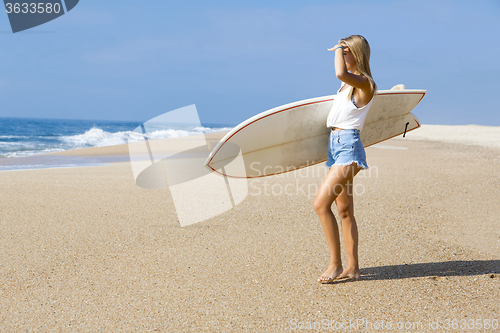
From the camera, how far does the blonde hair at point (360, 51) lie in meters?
2.61

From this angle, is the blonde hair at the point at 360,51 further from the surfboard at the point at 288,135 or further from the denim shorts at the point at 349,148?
the surfboard at the point at 288,135

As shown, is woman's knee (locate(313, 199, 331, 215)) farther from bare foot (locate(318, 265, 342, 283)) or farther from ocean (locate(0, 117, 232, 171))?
ocean (locate(0, 117, 232, 171))

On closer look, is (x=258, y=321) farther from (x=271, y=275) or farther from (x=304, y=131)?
(x=304, y=131)

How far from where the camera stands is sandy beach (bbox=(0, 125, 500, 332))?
247 centimetres

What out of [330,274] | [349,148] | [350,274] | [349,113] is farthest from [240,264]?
[349,113]

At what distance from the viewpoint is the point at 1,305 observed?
261cm

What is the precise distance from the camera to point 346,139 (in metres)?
2.76

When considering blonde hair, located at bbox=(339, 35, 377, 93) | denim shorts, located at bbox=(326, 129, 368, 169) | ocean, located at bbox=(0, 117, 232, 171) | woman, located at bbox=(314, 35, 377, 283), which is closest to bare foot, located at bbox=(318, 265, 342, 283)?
woman, located at bbox=(314, 35, 377, 283)

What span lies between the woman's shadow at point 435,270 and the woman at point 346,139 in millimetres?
401

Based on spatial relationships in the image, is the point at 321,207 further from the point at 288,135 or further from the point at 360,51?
the point at 360,51

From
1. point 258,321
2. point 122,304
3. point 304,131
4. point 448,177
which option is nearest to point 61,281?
point 122,304

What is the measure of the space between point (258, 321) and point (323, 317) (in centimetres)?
44

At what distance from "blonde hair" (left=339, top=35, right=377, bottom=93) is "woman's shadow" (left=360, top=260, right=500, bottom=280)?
1.63m

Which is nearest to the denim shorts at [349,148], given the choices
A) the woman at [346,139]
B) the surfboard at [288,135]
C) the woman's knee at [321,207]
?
the woman at [346,139]
